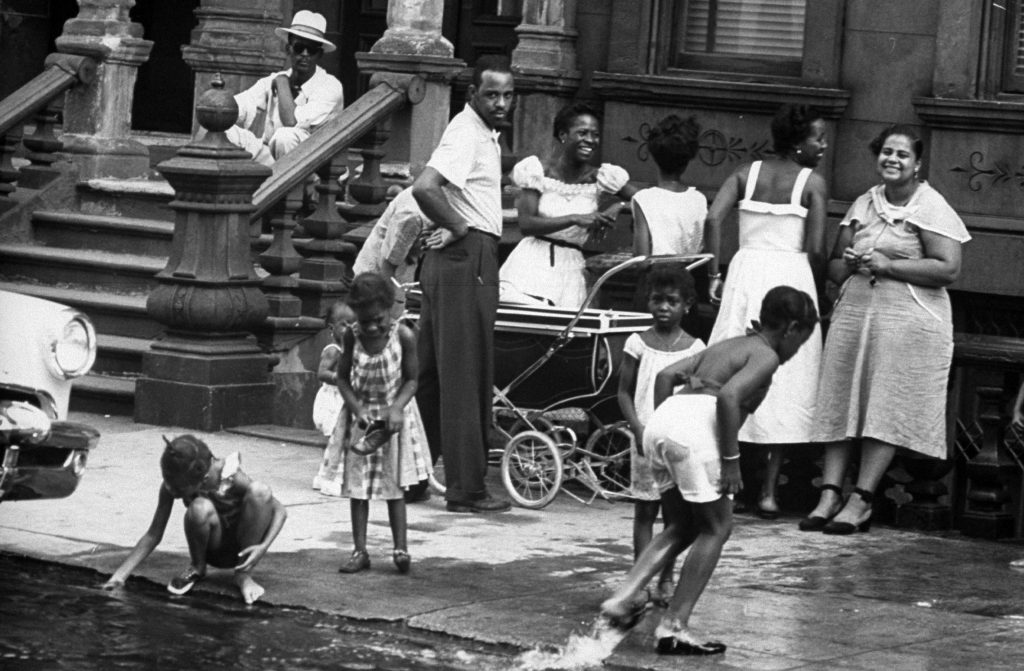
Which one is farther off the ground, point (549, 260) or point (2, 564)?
point (549, 260)

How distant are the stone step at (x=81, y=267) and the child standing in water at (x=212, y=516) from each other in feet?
18.1

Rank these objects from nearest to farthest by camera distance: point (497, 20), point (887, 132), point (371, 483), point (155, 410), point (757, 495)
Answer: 1. point (371, 483)
2. point (887, 132)
3. point (757, 495)
4. point (155, 410)
5. point (497, 20)

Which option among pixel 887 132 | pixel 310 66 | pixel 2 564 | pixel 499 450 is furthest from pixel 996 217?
pixel 2 564

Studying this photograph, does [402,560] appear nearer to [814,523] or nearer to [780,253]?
[814,523]

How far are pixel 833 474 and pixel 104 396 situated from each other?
492cm

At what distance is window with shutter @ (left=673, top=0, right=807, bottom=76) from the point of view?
14328 mm

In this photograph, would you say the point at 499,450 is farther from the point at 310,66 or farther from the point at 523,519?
the point at 310,66

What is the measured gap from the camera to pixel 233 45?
1633cm

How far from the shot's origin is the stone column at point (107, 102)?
15.8 meters

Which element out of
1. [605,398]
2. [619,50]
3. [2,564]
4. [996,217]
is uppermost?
[619,50]

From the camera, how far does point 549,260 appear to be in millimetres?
11992

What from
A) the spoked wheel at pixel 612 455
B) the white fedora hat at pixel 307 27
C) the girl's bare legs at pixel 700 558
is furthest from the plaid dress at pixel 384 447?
the white fedora hat at pixel 307 27

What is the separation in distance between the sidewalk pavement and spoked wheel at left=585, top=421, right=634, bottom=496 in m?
0.16

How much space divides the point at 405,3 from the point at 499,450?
440 centimetres
